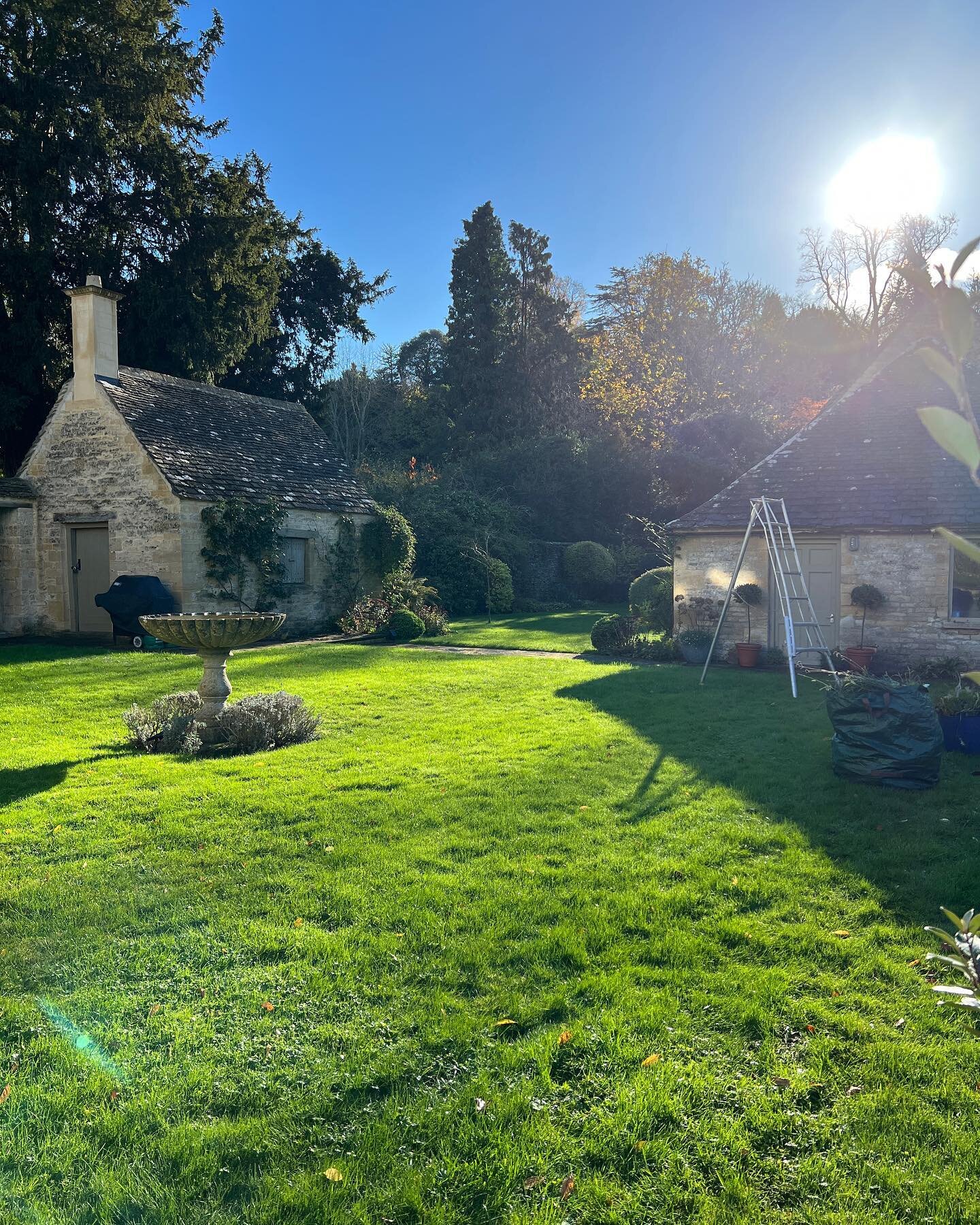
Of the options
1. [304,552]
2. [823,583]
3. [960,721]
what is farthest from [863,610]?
[304,552]

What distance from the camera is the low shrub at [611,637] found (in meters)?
15.9

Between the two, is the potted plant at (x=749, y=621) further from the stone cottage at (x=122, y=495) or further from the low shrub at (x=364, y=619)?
the stone cottage at (x=122, y=495)

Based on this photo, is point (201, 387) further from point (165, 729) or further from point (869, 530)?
point (869, 530)

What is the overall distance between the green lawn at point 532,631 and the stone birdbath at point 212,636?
28.9 ft

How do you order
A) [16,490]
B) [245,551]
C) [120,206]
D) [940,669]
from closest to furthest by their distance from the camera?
1. [940,669]
2. [245,551]
3. [16,490]
4. [120,206]

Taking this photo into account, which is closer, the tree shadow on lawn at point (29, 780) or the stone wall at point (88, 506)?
the tree shadow on lawn at point (29, 780)

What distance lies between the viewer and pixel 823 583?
1445cm

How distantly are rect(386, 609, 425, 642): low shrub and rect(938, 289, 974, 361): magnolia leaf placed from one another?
55.8 ft

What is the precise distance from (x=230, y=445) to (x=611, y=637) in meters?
10.6

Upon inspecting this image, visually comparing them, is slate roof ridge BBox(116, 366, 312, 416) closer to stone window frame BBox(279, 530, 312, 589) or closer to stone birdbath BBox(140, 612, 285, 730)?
stone window frame BBox(279, 530, 312, 589)

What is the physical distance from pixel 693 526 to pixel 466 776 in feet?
31.2

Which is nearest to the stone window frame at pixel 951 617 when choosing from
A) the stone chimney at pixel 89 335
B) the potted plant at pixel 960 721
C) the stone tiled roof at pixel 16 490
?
the potted plant at pixel 960 721

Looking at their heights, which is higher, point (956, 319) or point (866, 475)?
point (866, 475)

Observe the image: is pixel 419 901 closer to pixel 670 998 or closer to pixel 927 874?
pixel 670 998
